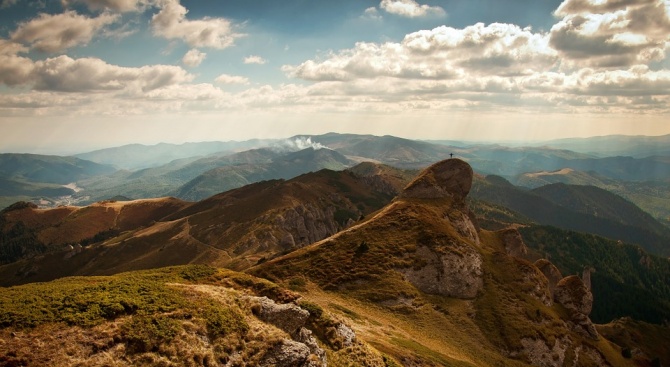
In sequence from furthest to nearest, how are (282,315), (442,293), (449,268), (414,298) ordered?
1. (449,268)
2. (442,293)
3. (414,298)
4. (282,315)

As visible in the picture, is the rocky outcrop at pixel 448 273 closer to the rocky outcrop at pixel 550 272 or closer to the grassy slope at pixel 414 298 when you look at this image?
the grassy slope at pixel 414 298

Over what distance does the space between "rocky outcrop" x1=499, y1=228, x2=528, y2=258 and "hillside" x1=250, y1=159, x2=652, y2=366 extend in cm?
2434

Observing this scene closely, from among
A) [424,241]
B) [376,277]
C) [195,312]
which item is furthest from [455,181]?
[195,312]

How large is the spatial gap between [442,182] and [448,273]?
50.6m

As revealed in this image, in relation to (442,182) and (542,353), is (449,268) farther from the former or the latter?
(442,182)

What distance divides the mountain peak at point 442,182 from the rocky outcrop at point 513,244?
75.1ft

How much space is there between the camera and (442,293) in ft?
315

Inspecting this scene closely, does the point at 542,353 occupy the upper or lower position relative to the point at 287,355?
lower

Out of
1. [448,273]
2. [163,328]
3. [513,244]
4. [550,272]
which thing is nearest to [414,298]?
[448,273]

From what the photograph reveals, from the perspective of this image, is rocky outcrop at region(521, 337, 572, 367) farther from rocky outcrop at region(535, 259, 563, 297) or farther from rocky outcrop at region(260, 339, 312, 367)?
rocky outcrop at region(260, 339, 312, 367)

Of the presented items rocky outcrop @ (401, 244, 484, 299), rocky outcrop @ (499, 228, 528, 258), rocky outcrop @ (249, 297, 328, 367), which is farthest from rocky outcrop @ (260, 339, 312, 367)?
rocky outcrop @ (499, 228, 528, 258)

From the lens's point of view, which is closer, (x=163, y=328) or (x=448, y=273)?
(x=163, y=328)

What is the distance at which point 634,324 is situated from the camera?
473 ft

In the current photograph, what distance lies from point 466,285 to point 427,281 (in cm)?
1043
